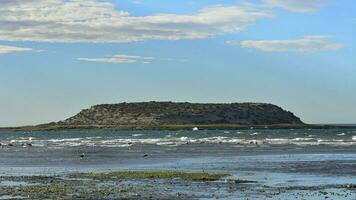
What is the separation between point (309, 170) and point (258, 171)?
3.20 metres

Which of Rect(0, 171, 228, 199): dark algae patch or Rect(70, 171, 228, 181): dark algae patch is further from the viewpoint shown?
Rect(70, 171, 228, 181): dark algae patch

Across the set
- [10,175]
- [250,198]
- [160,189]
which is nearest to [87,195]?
[160,189]

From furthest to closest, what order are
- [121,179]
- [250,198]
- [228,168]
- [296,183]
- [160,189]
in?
1. [228,168]
2. [121,179]
3. [296,183]
4. [160,189]
5. [250,198]

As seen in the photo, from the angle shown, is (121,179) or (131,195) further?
(121,179)

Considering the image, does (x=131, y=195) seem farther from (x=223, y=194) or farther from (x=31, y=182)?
(x=31, y=182)

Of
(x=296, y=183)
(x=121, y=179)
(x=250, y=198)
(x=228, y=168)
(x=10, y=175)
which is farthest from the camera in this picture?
(x=228, y=168)

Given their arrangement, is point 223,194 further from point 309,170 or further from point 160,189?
point 309,170

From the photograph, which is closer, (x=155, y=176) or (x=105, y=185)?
(x=105, y=185)

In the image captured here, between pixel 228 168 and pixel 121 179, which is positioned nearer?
pixel 121 179

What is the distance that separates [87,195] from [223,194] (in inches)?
227

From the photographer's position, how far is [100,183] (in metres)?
36.0

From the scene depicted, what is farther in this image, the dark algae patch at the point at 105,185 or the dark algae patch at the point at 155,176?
the dark algae patch at the point at 155,176

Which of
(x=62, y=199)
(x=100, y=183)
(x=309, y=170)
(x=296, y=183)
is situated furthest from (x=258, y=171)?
(x=62, y=199)

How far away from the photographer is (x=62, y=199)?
28766 millimetres
